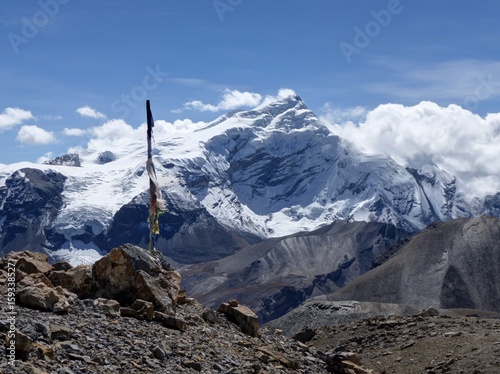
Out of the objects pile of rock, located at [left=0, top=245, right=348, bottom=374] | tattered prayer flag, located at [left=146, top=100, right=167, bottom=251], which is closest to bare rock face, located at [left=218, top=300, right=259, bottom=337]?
pile of rock, located at [left=0, top=245, right=348, bottom=374]

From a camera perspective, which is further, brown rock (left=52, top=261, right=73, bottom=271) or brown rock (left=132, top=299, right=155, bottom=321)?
brown rock (left=52, top=261, right=73, bottom=271)

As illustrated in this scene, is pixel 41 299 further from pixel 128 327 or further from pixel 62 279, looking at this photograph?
pixel 62 279

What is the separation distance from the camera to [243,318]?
93.1 feet

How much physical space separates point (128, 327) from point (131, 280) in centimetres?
299

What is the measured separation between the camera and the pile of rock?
66.1ft

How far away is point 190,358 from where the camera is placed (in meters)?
22.8

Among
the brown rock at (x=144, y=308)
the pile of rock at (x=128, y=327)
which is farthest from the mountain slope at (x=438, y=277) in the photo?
the brown rock at (x=144, y=308)

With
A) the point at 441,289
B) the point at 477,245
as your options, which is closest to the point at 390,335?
the point at 441,289

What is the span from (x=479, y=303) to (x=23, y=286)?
163520 millimetres

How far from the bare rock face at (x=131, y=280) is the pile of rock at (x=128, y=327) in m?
0.03

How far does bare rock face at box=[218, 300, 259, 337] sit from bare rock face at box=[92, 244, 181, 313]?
2.10 meters

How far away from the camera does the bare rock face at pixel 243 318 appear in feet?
92.2

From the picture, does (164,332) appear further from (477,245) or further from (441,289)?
(477,245)

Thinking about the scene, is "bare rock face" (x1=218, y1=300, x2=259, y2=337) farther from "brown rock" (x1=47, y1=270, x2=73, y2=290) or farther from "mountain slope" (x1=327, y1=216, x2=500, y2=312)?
"mountain slope" (x1=327, y1=216, x2=500, y2=312)
